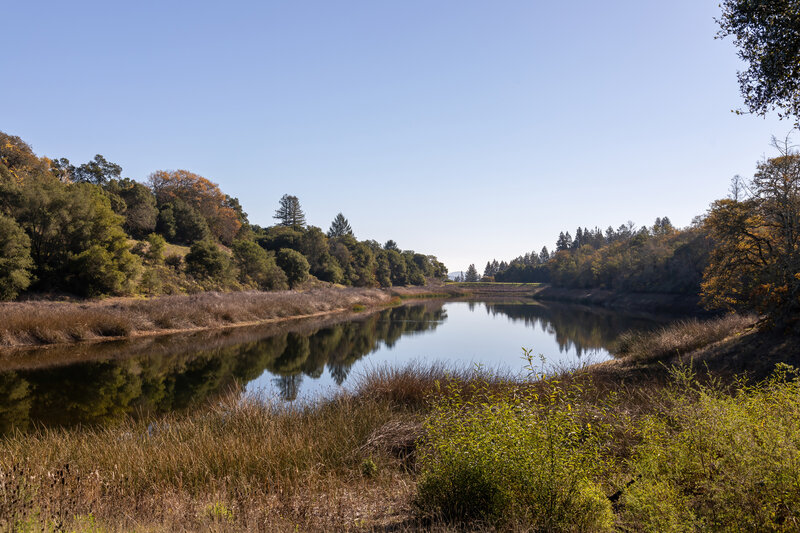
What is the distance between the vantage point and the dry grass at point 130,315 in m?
20.7

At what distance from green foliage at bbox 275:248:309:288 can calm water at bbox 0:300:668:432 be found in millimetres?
22473

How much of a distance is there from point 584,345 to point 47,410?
86.3ft

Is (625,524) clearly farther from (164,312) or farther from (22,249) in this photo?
(22,249)

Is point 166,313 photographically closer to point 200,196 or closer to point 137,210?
point 137,210

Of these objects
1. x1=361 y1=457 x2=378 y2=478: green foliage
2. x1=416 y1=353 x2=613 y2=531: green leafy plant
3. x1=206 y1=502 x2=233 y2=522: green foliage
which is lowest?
x1=361 y1=457 x2=378 y2=478: green foliage

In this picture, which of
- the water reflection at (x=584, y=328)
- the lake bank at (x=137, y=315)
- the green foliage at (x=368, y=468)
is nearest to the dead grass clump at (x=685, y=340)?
the water reflection at (x=584, y=328)

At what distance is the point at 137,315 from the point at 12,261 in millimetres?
8070

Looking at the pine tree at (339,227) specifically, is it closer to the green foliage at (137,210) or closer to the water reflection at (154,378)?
the green foliage at (137,210)

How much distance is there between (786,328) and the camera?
13.6 m

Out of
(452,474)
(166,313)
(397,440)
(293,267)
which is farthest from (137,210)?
(452,474)

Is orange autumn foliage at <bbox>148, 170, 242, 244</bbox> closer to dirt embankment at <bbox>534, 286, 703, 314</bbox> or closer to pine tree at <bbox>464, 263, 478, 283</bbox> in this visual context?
dirt embankment at <bbox>534, 286, 703, 314</bbox>

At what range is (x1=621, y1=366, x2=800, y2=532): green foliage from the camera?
3.25 meters

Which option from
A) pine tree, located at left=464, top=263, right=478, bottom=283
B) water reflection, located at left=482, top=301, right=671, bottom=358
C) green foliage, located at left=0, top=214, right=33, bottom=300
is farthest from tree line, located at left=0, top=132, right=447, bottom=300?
pine tree, located at left=464, top=263, right=478, bottom=283

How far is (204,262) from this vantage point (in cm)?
4409
